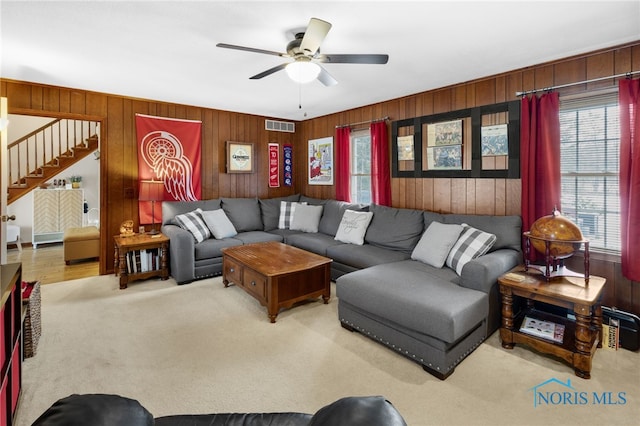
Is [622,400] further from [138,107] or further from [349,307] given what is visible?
[138,107]

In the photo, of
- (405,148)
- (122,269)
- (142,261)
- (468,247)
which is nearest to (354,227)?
(405,148)

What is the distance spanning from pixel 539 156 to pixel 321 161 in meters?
3.29

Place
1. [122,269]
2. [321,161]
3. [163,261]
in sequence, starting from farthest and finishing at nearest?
[321,161]
[163,261]
[122,269]

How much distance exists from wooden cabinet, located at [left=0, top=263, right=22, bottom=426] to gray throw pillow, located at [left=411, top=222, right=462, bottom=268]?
2984 mm

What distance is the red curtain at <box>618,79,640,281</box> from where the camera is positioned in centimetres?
249

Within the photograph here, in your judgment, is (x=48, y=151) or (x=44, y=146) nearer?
(x=44, y=146)

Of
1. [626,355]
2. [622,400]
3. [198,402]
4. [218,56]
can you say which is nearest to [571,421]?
[622,400]

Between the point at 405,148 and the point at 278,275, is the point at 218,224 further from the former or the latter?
the point at 405,148

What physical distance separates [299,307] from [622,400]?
2403 mm

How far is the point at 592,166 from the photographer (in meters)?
2.86

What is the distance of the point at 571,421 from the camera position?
1.75 m

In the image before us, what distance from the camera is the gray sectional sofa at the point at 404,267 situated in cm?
217

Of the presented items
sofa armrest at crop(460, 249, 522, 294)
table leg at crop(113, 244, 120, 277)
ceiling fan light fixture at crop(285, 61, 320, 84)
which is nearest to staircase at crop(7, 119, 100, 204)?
table leg at crop(113, 244, 120, 277)

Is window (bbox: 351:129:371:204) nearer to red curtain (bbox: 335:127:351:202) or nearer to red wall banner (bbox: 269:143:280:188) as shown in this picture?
red curtain (bbox: 335:127:351:202)
